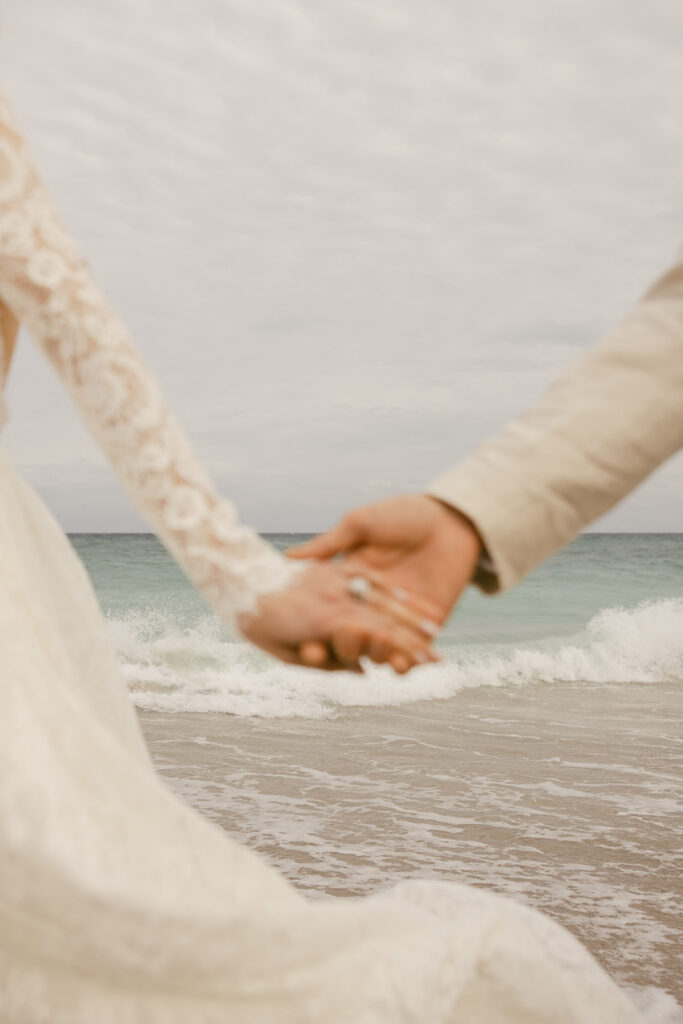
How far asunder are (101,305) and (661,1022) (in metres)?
2.82

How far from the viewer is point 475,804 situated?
5.57 m

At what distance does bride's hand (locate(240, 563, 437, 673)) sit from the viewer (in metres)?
1.41

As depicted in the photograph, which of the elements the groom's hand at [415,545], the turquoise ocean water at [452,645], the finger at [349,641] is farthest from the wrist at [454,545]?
the turquoise ocean water at [452,645]

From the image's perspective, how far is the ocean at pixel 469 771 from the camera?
4.29 m

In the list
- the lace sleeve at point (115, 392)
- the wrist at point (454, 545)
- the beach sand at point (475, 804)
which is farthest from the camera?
the beach sand at point (475, 804)

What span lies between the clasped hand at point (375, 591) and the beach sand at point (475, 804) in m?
2.28

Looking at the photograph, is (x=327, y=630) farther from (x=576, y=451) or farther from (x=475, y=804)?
(x=475, y=804)

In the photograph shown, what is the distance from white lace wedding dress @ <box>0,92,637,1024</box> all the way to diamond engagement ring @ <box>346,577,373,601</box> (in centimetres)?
10

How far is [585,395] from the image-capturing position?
1696 mm

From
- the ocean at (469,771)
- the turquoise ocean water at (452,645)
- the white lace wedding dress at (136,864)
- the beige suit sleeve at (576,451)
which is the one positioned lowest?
the turquoise ocean water at (452,645)

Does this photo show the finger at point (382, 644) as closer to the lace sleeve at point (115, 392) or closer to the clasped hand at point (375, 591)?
the clasped hand at point (375, 591)

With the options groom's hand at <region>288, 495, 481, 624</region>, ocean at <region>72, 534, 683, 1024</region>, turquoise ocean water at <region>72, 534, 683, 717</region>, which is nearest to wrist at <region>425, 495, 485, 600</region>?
groom's hand at <region>288, 495, 481, 624</region>

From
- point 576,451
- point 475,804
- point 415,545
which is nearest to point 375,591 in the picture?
point 415,545

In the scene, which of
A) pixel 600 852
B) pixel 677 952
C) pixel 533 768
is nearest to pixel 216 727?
pixel 533 768
